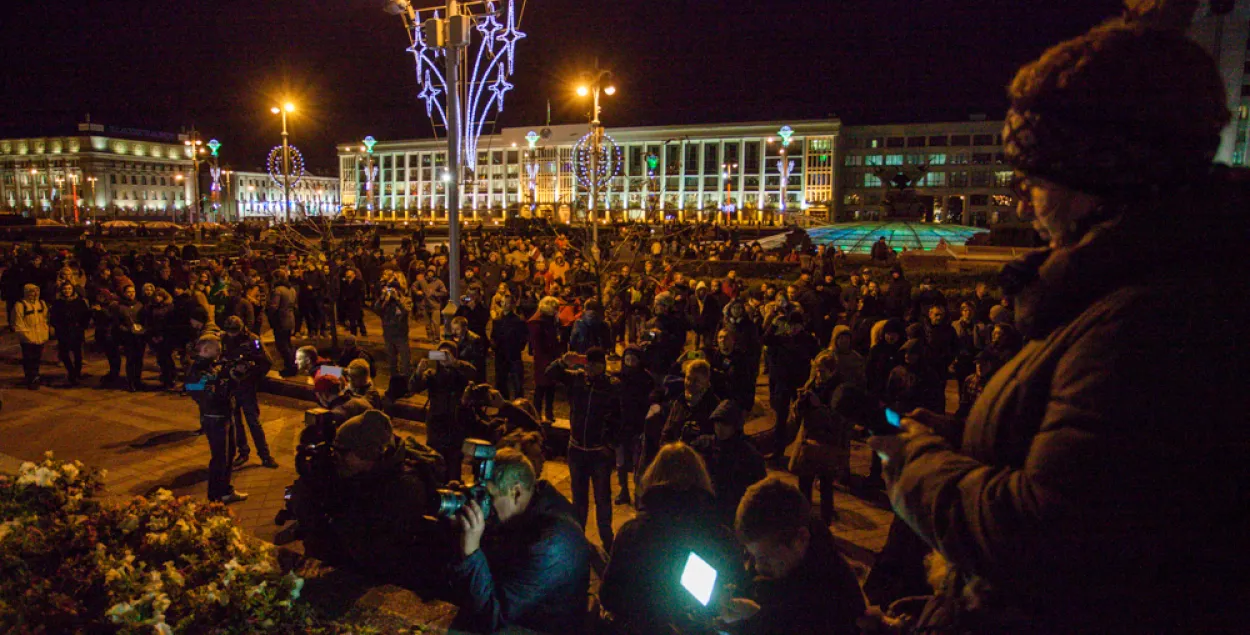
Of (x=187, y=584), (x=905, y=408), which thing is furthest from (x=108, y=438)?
(x=905, y=408)

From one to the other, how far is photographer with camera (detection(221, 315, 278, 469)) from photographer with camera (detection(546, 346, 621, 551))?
3.56 m

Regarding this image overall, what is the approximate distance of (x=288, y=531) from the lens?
6078 mm

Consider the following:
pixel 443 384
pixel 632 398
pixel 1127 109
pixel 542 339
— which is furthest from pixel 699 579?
pixel 542 339

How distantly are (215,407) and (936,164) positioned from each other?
337 ft

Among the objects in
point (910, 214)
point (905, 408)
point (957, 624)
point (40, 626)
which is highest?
point (910, 214)

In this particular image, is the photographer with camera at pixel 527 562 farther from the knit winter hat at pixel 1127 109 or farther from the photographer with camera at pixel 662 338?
the photographer with camera at pixel 662 338

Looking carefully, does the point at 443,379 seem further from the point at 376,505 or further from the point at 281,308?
the point at 281,308

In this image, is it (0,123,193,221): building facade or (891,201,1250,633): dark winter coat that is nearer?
(891,201,1250,633): dark winter coat

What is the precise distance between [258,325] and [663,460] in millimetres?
13693

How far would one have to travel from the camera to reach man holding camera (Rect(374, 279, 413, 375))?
38.0ft

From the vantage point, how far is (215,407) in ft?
23.4

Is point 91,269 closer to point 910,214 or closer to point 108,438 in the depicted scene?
point 108,438

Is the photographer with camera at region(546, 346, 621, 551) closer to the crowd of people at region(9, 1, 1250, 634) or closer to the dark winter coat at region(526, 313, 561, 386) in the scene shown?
the crowd of people at region(9, 1, 1250, 634)

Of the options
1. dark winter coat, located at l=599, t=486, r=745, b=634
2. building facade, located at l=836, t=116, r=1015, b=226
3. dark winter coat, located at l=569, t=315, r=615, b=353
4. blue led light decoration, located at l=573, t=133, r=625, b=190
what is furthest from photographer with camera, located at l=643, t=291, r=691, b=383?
building facade, located at l=836, t=116, r=1015, b=226
